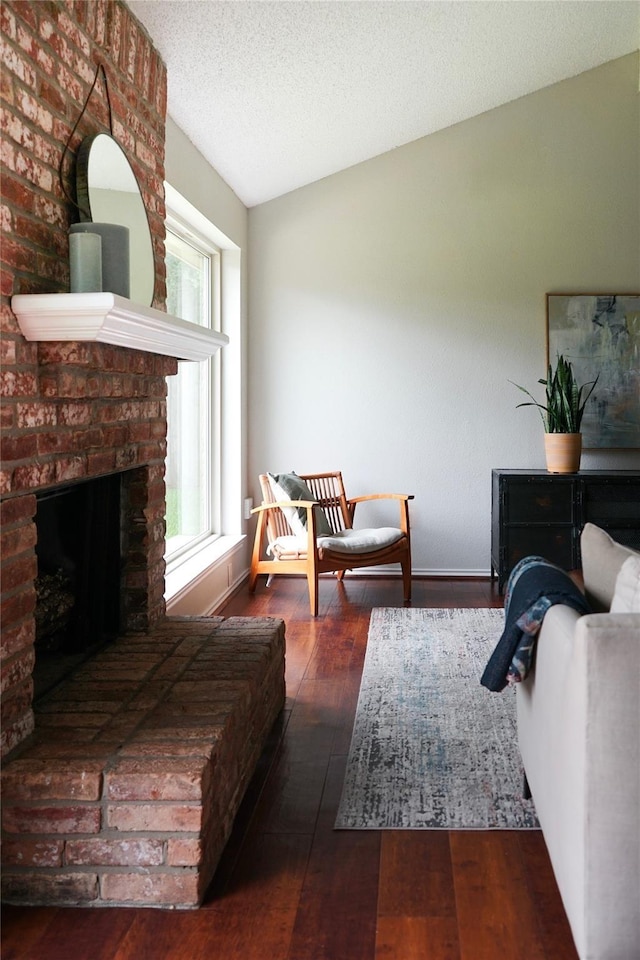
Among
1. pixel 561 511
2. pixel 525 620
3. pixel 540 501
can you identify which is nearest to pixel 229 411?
pixel 540 501

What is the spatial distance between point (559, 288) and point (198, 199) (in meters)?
2.59

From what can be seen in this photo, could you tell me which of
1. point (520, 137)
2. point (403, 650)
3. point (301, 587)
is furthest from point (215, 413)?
point (520, 137)

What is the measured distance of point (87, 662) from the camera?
3080 millimetres

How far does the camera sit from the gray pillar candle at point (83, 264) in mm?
2568

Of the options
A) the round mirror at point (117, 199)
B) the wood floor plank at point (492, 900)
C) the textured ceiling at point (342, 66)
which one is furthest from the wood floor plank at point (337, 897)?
the textured ceiling at point (342, 66)

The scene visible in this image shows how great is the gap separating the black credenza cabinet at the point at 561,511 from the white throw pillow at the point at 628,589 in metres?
3.42

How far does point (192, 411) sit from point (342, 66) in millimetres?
2071

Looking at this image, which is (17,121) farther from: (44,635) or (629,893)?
(629,893)

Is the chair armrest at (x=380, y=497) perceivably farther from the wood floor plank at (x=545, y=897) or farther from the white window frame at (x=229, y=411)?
the wood floor plank at (x=545, y=897)

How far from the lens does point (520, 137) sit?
20.2 ft

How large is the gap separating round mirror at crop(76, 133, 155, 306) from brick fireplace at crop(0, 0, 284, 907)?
0.05 metres

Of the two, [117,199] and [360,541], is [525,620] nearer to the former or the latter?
[117,199]

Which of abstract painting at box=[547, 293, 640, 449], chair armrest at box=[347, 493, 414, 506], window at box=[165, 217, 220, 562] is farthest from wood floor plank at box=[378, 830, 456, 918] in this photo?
abstract painting at box=[547, 293, 640, 449]

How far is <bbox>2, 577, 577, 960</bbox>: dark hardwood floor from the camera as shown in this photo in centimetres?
204
